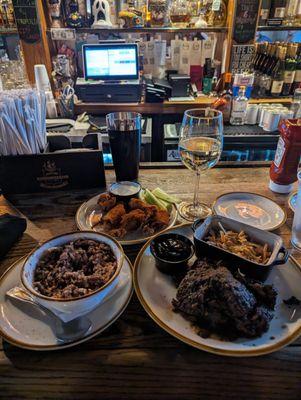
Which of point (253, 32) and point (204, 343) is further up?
point (253, 32)

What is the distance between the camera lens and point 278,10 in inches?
101

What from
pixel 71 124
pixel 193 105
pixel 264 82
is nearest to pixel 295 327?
pixel 71 124

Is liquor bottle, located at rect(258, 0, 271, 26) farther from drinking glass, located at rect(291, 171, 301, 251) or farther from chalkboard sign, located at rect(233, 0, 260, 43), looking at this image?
drinking glass, located at rect(291, 171, 301, 251)

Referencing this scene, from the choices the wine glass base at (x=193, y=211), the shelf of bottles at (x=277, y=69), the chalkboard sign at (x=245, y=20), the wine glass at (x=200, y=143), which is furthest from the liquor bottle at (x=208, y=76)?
the wine glass base at (x=193, y=211)

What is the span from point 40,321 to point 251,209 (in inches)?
26.8

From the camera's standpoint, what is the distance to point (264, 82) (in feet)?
9.04

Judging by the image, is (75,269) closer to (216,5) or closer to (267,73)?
(216,5)

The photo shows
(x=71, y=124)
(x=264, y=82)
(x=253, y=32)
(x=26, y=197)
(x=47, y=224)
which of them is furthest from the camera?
(x=264, y=82)

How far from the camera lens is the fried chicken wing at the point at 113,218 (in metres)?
0.84

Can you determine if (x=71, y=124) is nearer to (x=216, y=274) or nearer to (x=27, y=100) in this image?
(x=27, y=100)

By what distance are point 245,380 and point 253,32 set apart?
2811 mm

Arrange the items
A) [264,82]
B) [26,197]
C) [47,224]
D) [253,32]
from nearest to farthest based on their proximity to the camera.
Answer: [47,224] < [26,197] < [253,32] < [264,82]

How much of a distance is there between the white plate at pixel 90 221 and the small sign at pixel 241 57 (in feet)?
7.48

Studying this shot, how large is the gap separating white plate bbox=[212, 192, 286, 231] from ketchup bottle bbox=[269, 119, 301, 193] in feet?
0.38
